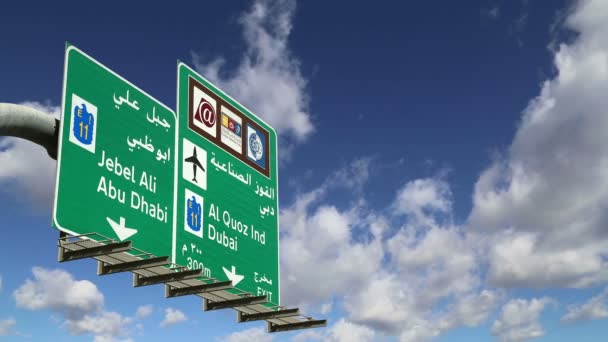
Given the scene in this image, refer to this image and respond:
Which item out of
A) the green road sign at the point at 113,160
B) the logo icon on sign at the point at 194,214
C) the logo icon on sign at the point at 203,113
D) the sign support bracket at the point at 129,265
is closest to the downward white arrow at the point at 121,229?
the green road sign at the point at 113,160

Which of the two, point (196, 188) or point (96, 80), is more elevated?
point (96, 80)

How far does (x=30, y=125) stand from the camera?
11.5 meters

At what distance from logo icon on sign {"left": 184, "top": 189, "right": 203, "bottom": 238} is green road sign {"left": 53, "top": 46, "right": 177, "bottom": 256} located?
51 centimetres

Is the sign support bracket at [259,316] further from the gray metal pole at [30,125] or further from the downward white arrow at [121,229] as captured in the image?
the gray metal pole at [30,125]

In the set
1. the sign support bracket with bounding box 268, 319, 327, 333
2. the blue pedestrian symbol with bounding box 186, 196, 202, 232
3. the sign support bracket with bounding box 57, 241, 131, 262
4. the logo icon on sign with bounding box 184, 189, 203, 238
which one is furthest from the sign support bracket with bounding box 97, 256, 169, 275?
the sign support bracket with bounding box 268, 319, 327, 333

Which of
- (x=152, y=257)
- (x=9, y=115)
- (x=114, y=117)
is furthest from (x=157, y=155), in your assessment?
(x=9, y=115)

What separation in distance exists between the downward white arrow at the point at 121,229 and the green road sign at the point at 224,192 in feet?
4.86

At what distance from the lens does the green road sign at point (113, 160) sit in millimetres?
12766

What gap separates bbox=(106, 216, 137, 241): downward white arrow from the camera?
44.2 ft

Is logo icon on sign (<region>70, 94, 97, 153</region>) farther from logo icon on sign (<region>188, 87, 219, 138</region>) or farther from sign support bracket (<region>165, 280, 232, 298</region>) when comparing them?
sign support bracket (<region>165, 280, 232, 298</region>)

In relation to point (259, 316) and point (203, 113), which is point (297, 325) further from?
point (203, 113)

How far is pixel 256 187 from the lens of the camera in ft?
61.0

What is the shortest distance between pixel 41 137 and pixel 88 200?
1381 mm

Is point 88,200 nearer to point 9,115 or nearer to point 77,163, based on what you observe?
point 77,163
